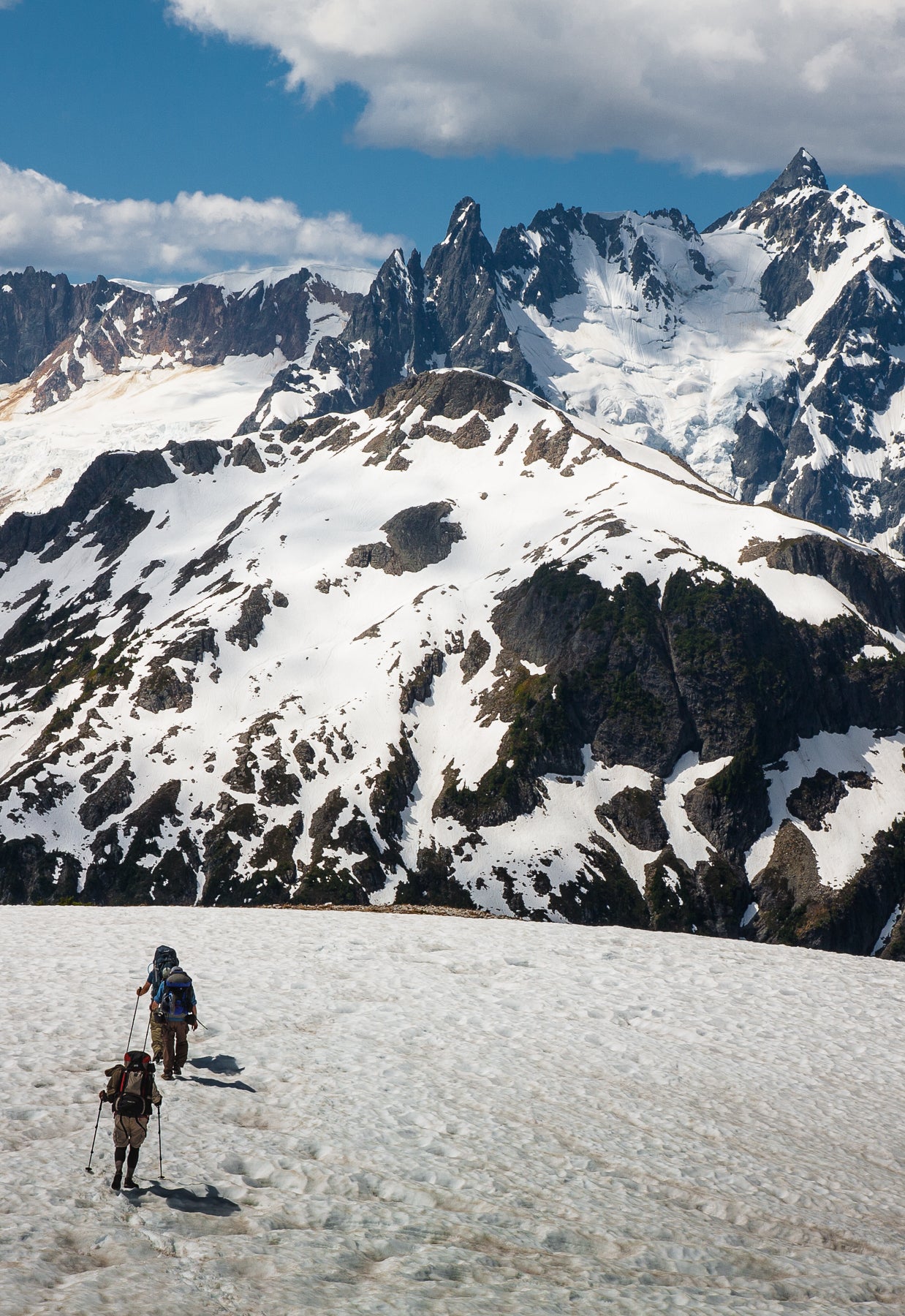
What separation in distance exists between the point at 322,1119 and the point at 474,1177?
3489mm

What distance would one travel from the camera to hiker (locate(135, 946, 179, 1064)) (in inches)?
791

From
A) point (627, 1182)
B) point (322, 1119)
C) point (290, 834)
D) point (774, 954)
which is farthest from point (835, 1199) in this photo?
point (290, 834)

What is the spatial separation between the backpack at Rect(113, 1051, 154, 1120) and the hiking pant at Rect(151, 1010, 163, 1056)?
4.90m

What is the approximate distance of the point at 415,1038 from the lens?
24.4 meters

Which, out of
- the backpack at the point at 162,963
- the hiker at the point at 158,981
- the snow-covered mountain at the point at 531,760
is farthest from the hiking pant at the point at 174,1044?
the snow-covered mountain at the point at 531,760

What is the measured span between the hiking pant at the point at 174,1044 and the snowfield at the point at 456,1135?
51cm

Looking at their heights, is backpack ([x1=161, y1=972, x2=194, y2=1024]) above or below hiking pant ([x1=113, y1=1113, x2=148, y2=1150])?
above

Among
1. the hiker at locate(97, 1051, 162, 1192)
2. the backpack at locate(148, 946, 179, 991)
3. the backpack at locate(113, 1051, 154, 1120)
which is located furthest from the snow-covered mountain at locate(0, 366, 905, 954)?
the backpack at locate(113, 1051, 154, 1120)

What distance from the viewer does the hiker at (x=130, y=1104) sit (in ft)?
48.8

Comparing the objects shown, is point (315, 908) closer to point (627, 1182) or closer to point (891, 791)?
point (627, 1182)

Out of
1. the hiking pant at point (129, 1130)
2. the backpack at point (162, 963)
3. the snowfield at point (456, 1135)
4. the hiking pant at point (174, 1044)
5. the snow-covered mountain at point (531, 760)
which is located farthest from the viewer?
the snow-covered mountain at point (531, 760)

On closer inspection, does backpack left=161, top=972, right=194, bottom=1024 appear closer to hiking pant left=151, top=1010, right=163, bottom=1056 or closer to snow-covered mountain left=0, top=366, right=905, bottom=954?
hiking pant left=151, top=1010, right=163, bottom=1056

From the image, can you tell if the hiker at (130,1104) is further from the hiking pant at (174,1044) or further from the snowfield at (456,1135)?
the hiking pant at (174,1044)

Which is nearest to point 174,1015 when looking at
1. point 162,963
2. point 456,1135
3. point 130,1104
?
point 162,963
